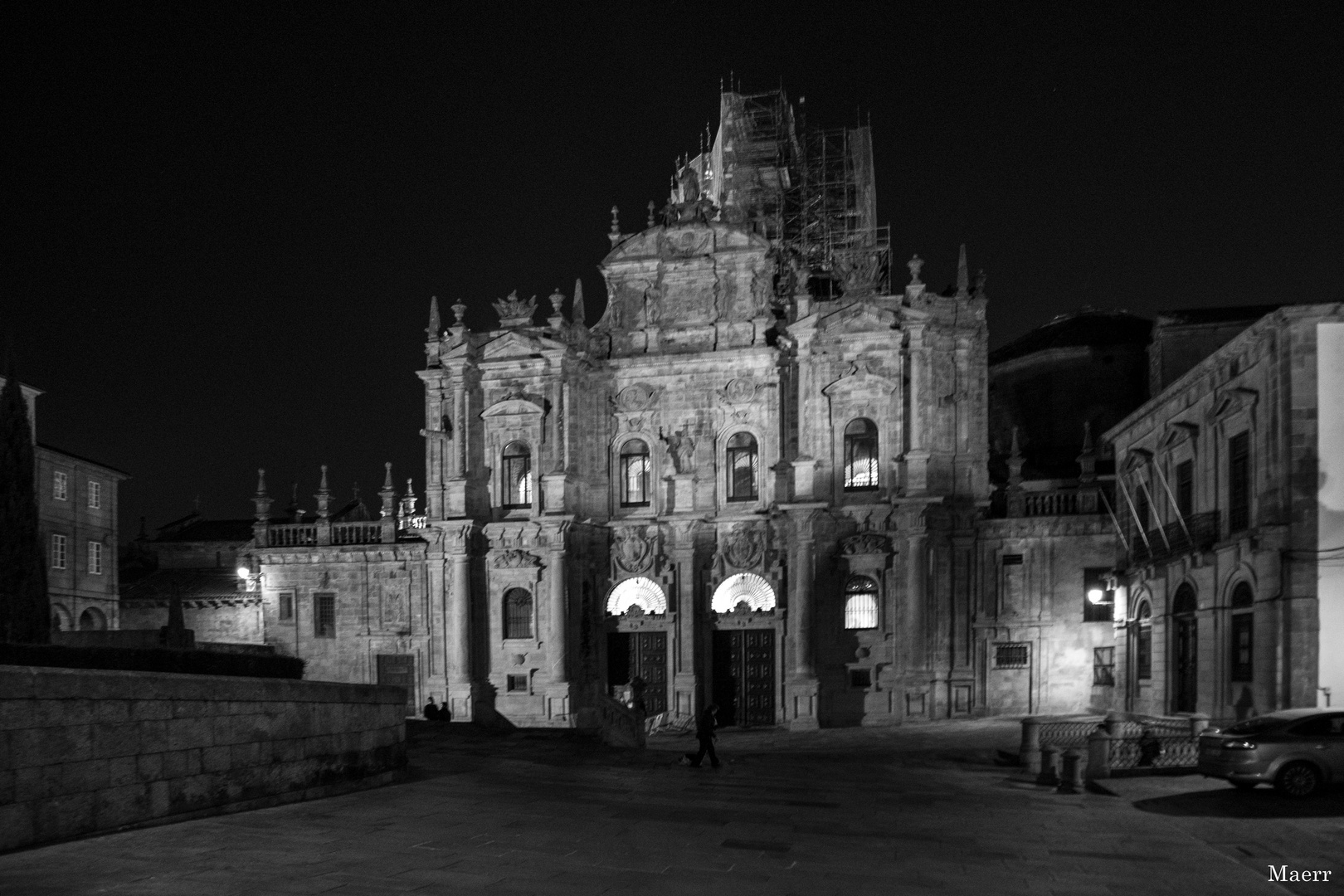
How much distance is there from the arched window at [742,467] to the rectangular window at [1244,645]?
703 inches

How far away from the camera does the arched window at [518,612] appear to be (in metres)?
42.5

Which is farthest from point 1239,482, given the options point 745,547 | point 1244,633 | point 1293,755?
point 745,547

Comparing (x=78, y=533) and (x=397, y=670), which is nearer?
(x=397, y=670)

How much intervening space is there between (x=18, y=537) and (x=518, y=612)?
70.4 feet

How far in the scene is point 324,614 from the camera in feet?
153

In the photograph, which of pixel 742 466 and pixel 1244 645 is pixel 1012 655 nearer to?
pixel 742 466

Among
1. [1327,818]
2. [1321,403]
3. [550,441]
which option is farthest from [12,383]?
[1321,403]

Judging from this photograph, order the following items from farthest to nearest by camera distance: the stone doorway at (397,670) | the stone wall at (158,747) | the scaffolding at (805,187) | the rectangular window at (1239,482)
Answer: the scaffolding at (805,187)
the stone doorway at (397,670)
the rectangular window at (1239,482)
the stone wall at (158,747)

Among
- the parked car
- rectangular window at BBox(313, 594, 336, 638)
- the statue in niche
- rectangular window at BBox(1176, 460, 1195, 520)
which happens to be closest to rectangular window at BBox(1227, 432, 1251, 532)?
rectangular window at BBox(1176, 460, 1195, 520)

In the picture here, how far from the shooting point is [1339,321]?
24.0 meters

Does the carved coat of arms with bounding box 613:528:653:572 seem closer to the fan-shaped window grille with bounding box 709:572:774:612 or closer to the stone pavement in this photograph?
the fan-shaped window grille with bounding box 709:572:774:612

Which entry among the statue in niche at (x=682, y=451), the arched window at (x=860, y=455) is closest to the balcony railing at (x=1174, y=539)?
the arched window at (x=860, y=455)

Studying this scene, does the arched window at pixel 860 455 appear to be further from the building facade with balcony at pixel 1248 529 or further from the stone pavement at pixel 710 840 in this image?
the stone pavement at pixel 710 840

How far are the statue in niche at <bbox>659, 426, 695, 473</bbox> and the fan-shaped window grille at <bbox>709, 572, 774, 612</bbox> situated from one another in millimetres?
4153
